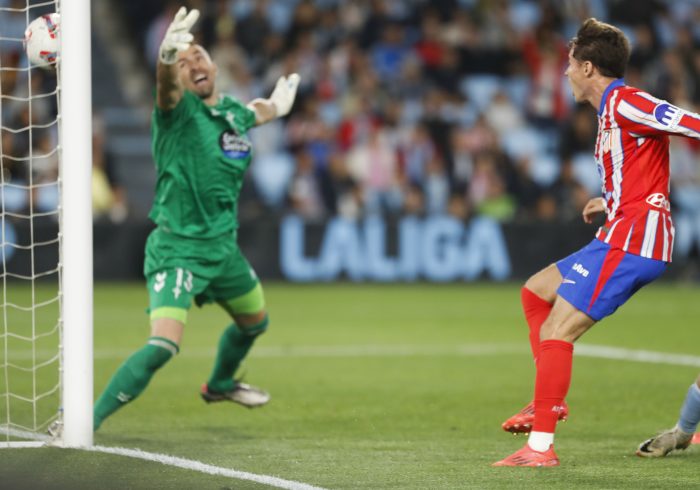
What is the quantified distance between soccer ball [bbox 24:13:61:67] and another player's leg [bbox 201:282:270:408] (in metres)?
1.86

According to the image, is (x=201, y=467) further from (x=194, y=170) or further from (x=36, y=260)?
(x=36, y=260)

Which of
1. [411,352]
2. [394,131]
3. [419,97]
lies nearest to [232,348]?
[411,352]

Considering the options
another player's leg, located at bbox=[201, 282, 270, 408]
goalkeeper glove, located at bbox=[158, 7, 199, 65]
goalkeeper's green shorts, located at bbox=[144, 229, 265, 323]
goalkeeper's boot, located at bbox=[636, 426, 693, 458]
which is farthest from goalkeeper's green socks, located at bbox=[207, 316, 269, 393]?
goalkeeper's boot, located at bbox=[636, 426, 693, 458]

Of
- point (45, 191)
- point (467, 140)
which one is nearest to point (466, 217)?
point (467, 140)

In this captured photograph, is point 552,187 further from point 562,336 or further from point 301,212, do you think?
point 562,336

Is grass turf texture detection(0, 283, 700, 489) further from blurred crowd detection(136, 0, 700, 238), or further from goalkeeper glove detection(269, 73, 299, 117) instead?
blurred crowd detection(136, 0, 700, 238)

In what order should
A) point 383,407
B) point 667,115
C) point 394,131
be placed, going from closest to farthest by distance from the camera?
point 667,115
point 383,407
point 394,131

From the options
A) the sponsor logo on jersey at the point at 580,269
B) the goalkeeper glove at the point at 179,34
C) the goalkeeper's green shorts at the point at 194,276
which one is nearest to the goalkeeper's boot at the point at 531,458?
the sponsor logo on jersey at the point at 580,269

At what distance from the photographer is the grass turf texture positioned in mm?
5746

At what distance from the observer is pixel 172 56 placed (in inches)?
254

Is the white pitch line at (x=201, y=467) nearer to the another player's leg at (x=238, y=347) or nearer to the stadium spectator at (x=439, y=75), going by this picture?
the another player's leg at (x=238, y=347)

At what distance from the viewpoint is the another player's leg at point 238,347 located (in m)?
7.66

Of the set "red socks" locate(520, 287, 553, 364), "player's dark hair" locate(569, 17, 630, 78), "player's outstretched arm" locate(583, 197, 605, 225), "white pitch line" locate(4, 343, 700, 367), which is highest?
"player's dark hair" locate(569, 17, 630, 78)

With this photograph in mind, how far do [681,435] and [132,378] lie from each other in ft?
9.03
